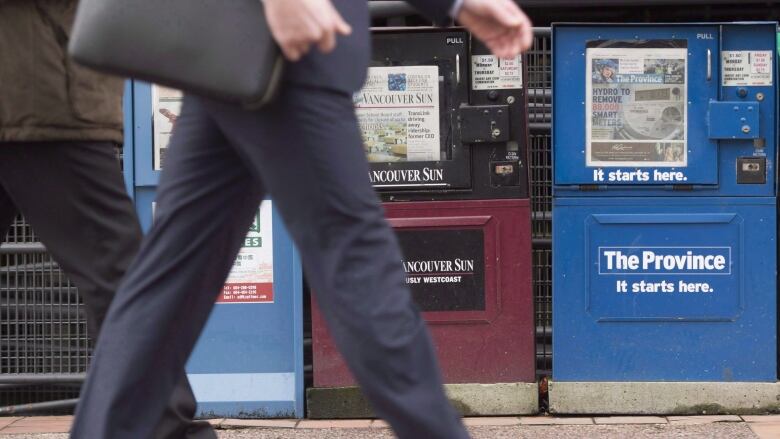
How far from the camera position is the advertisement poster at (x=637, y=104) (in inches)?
188

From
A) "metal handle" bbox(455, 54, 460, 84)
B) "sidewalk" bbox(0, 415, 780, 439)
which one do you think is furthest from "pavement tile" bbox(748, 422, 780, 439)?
"metal handle" bbox(455, 54, 460, 84)

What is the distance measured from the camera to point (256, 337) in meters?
4.90

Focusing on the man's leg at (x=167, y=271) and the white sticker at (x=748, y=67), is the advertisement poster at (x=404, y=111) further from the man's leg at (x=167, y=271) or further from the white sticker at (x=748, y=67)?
the man's leg at (x=167, y=271)

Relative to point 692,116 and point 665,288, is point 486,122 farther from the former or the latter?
point 665,288

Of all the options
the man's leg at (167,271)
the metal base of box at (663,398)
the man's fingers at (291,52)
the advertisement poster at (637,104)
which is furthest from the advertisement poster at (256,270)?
the man's fingers at (291,52)

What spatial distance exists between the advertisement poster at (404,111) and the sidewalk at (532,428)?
3.75 feet

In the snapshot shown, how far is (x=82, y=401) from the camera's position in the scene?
97.9 inches

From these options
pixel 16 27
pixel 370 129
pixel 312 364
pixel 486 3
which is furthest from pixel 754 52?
pixel 16 27

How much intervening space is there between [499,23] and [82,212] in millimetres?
1184

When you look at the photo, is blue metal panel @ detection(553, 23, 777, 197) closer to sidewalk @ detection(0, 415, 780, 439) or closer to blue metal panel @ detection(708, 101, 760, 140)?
blue metal panel @ detection(708, 101, 760, 140)

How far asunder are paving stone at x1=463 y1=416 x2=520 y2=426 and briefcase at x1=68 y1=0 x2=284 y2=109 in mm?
2934

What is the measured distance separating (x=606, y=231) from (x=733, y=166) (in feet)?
1.94

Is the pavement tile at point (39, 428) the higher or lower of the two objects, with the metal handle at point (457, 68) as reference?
lower

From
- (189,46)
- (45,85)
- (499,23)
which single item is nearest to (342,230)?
(189,46)
